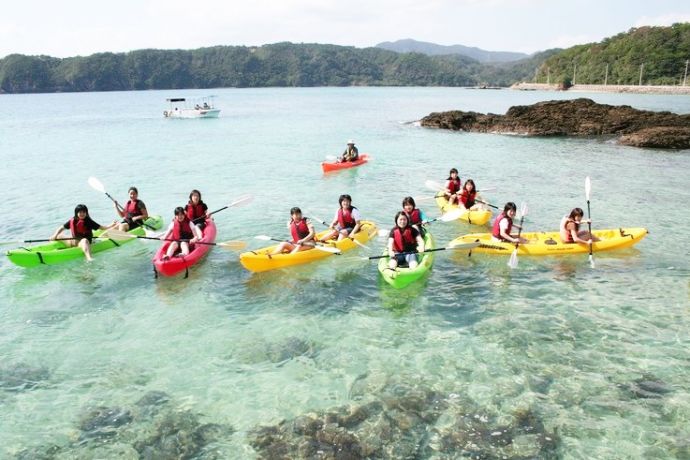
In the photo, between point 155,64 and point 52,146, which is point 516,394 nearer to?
point 52,146

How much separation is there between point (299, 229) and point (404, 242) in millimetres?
2277

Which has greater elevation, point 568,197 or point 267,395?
point 568,197

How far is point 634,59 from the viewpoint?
100 metres

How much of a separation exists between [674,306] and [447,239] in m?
5.18

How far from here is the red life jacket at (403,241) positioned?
9492mm

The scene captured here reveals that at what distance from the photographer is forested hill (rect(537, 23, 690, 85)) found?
9369cm

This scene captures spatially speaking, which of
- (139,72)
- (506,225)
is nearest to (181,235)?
(506,225)

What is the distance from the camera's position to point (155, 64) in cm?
17812

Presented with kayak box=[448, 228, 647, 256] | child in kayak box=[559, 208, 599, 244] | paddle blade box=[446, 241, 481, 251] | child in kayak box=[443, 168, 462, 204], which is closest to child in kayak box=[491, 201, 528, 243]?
kayak box=[448, 228, 647, 256]

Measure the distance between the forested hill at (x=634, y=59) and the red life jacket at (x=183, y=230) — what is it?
106m

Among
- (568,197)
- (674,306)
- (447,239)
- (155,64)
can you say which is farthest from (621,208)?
(155,64)

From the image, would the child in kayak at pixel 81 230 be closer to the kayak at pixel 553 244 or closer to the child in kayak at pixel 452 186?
the kayak at pixel 553 244

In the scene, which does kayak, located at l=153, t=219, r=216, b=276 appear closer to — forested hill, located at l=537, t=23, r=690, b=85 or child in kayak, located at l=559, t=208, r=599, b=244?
child in kayak, located at l=559, t=208, r=599, b=244

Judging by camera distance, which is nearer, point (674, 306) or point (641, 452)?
point (641, 452)
